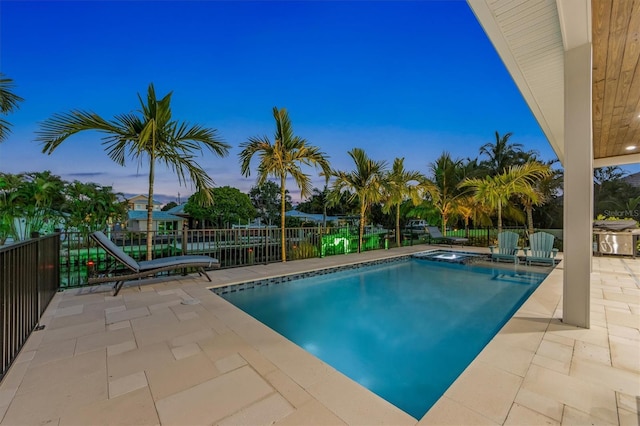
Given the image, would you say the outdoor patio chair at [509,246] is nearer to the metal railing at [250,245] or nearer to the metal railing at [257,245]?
the metal railing at [250,245]

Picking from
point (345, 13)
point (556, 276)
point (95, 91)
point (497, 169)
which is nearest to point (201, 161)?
point (345, 13)

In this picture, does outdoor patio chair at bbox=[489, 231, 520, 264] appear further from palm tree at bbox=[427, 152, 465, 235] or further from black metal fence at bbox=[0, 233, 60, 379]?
black metal fence at bbox=[0, 233, 60, 379]

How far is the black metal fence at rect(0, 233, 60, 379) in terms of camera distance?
2.08 meters

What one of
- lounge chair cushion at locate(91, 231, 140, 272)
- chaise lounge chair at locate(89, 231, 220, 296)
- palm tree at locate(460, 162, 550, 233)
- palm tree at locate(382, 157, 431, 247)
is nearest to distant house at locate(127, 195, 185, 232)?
palm tree at locate(382, 157, 431, 247)

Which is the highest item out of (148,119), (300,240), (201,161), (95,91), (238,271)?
(95,91)

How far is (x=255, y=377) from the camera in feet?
6.89

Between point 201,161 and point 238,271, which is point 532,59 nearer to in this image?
point 201,161

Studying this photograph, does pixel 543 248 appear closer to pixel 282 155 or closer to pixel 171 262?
pixel 282 155

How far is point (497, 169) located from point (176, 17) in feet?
63.2

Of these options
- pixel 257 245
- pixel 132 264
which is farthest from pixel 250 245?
pixel 132 264

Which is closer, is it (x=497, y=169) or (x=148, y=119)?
(x=148, y=119)

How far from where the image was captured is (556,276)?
18.7 ft

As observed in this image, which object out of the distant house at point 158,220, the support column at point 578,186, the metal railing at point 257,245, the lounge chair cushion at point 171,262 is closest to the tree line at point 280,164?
the metal railing at point 257,245

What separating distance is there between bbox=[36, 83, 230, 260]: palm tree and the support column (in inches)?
221
